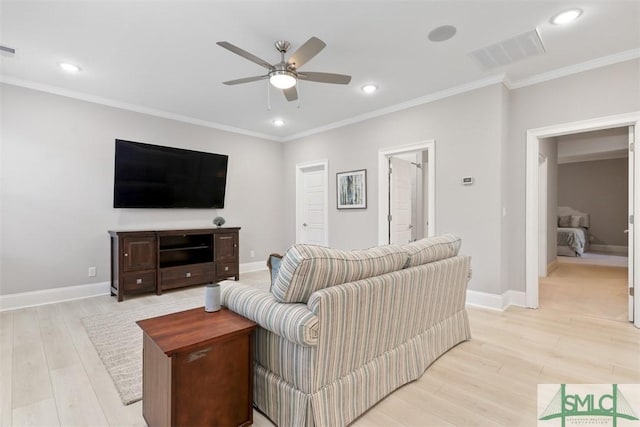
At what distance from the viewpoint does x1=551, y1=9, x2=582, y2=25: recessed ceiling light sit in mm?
2461

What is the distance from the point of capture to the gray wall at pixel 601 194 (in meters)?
8.15

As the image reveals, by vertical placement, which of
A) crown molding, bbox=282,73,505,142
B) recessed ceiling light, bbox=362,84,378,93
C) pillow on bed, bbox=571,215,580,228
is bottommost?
pillow on bed, bbox=571,215,580,228

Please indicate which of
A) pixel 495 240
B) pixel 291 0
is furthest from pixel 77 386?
pixel 495 240

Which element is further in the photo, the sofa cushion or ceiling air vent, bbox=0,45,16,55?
ceiling air vent, bbox=0,45,16,55

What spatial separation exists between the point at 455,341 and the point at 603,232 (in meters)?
8.82

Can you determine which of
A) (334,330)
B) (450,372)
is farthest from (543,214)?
(334,330)

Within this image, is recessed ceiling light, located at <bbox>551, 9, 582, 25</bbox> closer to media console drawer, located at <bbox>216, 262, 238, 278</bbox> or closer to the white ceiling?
the white ceiling

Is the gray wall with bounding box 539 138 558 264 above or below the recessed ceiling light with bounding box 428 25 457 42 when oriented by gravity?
below

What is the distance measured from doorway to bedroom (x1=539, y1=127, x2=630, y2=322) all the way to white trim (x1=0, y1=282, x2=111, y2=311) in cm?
580

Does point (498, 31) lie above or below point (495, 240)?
above

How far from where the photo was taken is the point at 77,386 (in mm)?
2043

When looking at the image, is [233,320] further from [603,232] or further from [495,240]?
[603,232]

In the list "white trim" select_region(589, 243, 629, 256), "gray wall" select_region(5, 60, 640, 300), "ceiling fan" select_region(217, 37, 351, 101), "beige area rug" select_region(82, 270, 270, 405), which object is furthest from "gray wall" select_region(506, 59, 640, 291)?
"white trim" select_region(589, 243, 629, 256)

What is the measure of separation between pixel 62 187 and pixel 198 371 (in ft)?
12.9
